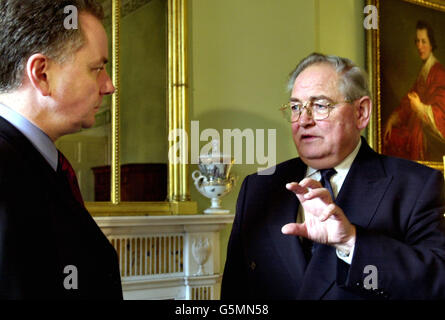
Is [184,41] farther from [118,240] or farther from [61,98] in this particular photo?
[61,98]

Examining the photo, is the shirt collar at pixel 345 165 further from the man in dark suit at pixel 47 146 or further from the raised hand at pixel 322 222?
the man in dark suit at pixel 47 146

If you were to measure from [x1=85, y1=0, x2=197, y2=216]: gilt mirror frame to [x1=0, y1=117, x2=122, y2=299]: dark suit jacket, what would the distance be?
4.97ft

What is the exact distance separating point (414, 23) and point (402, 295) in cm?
317

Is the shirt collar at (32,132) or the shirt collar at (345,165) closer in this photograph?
the shirt collar at (32,132)

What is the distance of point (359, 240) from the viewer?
113 cm

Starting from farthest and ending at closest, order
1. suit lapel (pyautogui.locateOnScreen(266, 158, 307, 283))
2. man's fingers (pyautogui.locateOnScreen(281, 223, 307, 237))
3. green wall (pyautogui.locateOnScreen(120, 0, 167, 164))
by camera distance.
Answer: green wall (pyautogui.locateOnScreen(120, 0, 167, 164)) → suit lapel (pyautogui.locateOnScreen(266, 158, 307, 283)) → man's fingers (pyautogui.locateOnScreen(281, 223, 307, 237))

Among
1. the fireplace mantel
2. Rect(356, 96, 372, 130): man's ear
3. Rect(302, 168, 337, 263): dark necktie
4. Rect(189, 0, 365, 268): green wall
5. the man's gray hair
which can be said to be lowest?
the fireplace mantel

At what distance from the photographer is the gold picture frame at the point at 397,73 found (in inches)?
Result: 142

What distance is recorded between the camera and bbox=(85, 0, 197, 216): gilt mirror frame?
2.48 meters

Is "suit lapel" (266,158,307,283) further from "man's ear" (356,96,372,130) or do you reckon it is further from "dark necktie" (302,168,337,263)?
"man's ear" (356,96,372,130)

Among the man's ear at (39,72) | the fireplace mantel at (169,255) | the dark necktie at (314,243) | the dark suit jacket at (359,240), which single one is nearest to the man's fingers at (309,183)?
the dark suit jacket at (359,240)

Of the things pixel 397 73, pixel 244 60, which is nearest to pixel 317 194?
pixel 244 60

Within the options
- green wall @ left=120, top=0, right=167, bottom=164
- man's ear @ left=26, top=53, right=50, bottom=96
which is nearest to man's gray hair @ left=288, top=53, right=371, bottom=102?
man's ear @ left=26, top=53, right=50, bottom=96

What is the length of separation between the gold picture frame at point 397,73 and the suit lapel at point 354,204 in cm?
232
